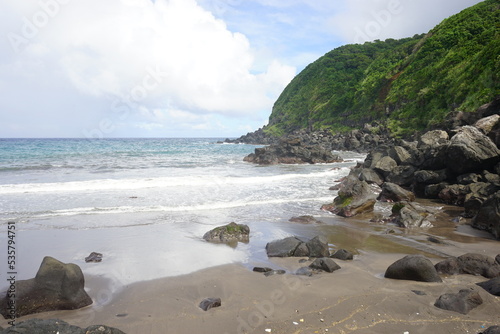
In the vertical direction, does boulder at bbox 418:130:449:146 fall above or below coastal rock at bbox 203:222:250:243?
above

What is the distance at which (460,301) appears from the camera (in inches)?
192

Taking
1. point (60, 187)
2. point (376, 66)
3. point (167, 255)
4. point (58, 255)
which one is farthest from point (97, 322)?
point (376, 66)

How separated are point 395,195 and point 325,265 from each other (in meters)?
9.66

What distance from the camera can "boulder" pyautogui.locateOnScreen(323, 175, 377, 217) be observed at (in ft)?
41.6

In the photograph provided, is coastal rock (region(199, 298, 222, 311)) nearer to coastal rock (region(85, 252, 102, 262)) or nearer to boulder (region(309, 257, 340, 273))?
boulder (region(309, 257, 340, 273))

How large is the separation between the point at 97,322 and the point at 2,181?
2261cm

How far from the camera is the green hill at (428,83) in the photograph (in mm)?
32409

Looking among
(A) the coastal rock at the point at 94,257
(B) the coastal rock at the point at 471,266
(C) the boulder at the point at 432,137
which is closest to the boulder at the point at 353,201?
(B) the coastal rock at the point at 471,266

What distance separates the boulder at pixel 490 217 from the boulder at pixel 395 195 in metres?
4.51

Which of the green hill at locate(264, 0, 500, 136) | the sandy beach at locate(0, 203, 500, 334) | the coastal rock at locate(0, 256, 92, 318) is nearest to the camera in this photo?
the sandy beach at locate(0, 203, 500, 334)

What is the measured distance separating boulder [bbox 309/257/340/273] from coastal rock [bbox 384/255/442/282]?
102 centimetres

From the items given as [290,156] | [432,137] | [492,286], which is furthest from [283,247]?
[290,156]

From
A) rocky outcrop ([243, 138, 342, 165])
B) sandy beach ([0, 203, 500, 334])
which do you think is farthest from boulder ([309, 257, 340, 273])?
rocky outcrop ([243, 138, 342, 165])

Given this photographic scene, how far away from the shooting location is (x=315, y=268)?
22.4 ft
